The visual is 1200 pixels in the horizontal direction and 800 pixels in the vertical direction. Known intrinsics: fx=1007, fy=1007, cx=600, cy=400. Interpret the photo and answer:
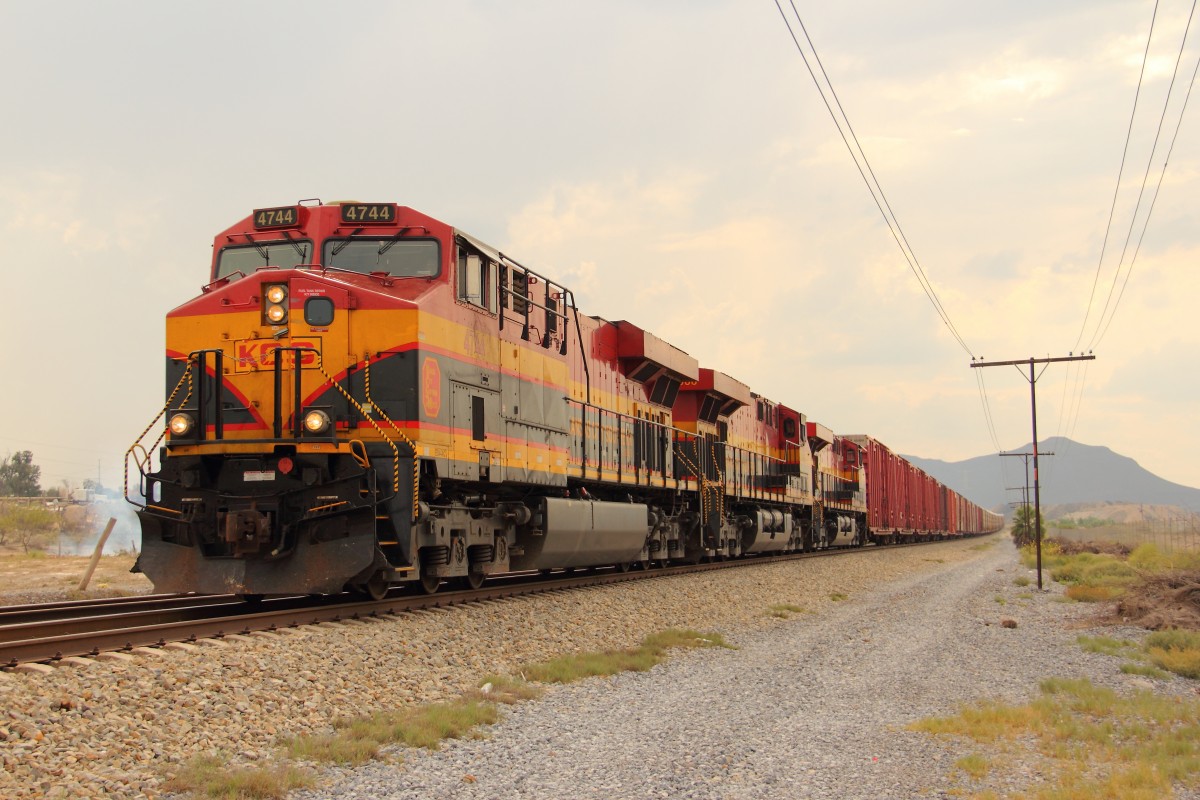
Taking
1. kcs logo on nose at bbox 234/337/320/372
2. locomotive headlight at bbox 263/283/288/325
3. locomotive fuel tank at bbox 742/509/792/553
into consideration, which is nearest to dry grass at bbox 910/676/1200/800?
kcs logo on nose at bbox 234/337/320/372

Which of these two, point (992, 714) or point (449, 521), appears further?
point (449, 521)

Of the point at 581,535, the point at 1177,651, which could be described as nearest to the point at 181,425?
the point at 581,535

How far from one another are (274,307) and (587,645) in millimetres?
4465

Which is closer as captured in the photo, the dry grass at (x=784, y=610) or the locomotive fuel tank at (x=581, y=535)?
the locomotive fuel tank at (x=581, y=535)

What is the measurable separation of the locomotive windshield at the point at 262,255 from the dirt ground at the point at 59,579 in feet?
16.5

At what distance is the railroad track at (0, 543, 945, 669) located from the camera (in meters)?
6.96

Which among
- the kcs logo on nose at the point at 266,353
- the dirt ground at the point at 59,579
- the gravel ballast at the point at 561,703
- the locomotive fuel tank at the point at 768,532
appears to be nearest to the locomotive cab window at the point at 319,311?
the kcs logo on nose at the point at 266,353

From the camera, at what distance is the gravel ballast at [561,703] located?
16.9ft

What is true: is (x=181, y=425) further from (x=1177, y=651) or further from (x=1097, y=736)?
(x=1177, y=651)

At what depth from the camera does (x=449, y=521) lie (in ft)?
34.0

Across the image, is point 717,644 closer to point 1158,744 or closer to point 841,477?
point 1158,744

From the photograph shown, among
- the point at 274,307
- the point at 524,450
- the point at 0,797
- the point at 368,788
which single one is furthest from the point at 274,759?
the point at 524,450

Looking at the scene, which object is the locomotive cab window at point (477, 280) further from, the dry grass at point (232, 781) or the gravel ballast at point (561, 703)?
the dry grass at point (232, 781)

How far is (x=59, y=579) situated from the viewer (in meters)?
16.8
